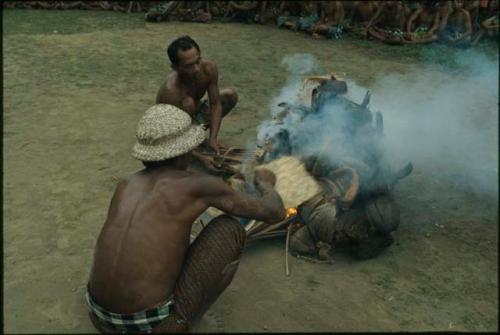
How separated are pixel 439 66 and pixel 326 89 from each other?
4663 mm

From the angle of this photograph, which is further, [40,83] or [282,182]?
[40,83]

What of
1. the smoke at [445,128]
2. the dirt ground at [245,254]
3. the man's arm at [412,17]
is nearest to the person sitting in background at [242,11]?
the man's arm at [412,17]

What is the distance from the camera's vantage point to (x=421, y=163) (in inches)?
203

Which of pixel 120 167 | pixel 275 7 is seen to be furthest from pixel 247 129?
pixel 275 7

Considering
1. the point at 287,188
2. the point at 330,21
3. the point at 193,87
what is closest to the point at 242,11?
the point at 330,21

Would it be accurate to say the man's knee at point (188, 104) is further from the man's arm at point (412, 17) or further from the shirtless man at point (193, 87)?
the man's arm at point (412, 17)

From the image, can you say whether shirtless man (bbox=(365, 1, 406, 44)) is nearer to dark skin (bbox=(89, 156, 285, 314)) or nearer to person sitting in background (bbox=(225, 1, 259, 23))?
person sitting in background (bbox=(225, 1, 259, 23))

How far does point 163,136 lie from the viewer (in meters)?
2.74

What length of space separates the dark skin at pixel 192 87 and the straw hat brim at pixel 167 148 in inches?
79.7

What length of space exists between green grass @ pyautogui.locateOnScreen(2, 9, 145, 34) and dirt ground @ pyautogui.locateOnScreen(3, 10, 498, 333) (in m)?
2.56

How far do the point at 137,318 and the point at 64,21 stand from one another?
9822 millimetres

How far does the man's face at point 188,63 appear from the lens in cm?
464

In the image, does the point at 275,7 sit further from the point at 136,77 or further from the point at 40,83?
the point at 40,83

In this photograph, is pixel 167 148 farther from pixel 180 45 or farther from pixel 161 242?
pixel 180 45
